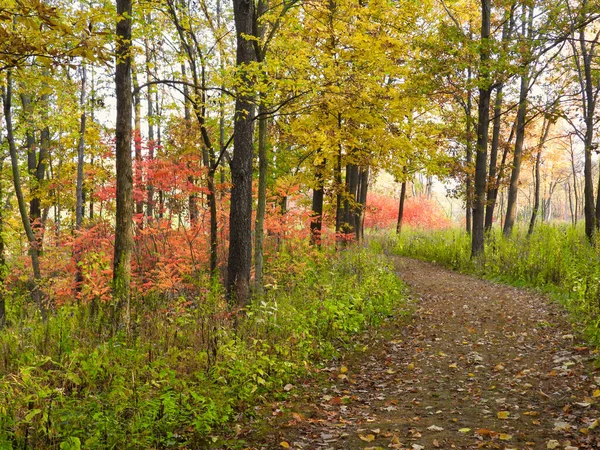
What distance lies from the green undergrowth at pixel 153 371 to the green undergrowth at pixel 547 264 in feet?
12.2

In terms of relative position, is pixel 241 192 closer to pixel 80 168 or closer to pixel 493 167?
pixel 80 168

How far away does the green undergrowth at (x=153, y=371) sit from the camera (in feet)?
11.7

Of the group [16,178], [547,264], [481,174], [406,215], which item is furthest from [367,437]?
[406,215]

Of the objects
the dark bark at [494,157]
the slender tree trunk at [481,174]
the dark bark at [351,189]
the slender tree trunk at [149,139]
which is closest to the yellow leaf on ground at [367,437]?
the slender tree trunk at [149,139]

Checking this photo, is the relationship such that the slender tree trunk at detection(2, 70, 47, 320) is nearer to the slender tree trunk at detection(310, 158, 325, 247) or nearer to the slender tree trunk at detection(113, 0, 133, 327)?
the slender tree trunk at detection(113, 0, 133, 327)

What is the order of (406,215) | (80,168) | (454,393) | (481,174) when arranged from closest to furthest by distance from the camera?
(454,393) → (80,168) → (481,174) → (406,215)

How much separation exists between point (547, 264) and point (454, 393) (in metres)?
7.00

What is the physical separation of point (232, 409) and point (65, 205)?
610 inches

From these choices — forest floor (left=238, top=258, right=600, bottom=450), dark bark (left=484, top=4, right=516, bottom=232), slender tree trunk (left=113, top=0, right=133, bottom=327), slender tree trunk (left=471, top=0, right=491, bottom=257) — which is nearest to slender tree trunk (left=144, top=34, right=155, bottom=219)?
slender tree trunk (left=113, top=0, right=133, bottom=327)

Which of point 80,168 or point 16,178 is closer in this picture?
point 16,178

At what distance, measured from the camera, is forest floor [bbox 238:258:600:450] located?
4137 mm

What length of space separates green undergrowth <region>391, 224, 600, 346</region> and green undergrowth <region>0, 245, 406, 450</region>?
3.72 metres

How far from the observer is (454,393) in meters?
5.32

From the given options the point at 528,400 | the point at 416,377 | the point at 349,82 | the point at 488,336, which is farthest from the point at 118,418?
the point at 349,82
